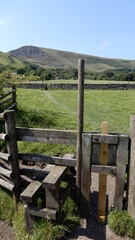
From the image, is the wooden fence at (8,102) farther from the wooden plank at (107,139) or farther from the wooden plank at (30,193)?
the wooden plank at (107,139)

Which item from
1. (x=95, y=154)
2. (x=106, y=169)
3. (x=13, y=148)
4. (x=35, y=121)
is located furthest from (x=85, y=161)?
(x=35, y=121)

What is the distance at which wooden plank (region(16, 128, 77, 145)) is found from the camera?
3725 millimetres

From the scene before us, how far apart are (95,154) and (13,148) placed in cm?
162

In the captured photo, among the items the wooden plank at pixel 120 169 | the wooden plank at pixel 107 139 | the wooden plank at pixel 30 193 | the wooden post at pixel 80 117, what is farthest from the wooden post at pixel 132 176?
the wooden plank at pixel 30 193

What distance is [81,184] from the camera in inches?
152

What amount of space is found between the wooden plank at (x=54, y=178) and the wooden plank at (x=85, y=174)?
398 mm

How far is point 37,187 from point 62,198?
50 cm

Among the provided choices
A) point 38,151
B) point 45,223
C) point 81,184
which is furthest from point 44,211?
point 38,151

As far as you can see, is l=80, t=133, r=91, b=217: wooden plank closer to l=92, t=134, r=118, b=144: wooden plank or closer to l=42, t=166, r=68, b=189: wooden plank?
l=92, t=134, r=118, b=144: wooden plank

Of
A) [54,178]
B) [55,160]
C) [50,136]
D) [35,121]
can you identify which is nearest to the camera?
[54,178]

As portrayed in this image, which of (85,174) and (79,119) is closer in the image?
(79,119)

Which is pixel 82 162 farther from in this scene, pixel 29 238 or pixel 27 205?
pixel 29 238

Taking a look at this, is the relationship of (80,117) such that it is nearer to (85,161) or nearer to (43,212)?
(85,161)

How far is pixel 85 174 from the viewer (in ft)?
12.3
